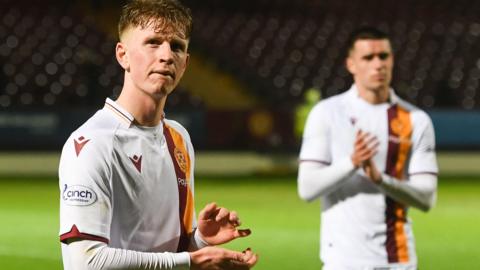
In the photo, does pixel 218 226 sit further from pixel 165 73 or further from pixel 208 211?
pixel 165 73

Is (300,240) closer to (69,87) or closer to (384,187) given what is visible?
(384,187)

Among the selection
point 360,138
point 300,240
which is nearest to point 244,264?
point 360,138

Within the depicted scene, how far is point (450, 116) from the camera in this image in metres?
22.7

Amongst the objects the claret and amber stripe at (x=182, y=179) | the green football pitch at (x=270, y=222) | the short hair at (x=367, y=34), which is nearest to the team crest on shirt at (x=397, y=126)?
the short hair at (x=367, y=34)

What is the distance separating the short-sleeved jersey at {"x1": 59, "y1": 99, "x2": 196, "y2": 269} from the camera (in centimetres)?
276

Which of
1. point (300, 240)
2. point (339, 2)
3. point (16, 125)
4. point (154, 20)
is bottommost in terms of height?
point (300, 240)

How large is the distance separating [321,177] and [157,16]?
2040 mm

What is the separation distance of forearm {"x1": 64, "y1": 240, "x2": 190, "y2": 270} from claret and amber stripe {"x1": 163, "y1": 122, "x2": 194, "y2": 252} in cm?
28

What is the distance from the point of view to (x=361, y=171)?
15.5 ft

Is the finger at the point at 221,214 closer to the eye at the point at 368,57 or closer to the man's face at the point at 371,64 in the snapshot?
the man's face at the point at 371,64

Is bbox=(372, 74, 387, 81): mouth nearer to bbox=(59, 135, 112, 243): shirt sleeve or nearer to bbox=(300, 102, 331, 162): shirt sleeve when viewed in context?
bbox=(300, 102, 331, 162): shirt sleeve

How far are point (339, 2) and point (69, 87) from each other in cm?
1271

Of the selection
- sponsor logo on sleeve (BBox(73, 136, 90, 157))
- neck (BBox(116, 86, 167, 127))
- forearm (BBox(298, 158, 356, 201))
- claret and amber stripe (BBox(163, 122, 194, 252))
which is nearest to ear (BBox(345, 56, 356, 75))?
forearm (BBox(298, 158, 356, 201))

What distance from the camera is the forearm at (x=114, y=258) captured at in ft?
8.98
